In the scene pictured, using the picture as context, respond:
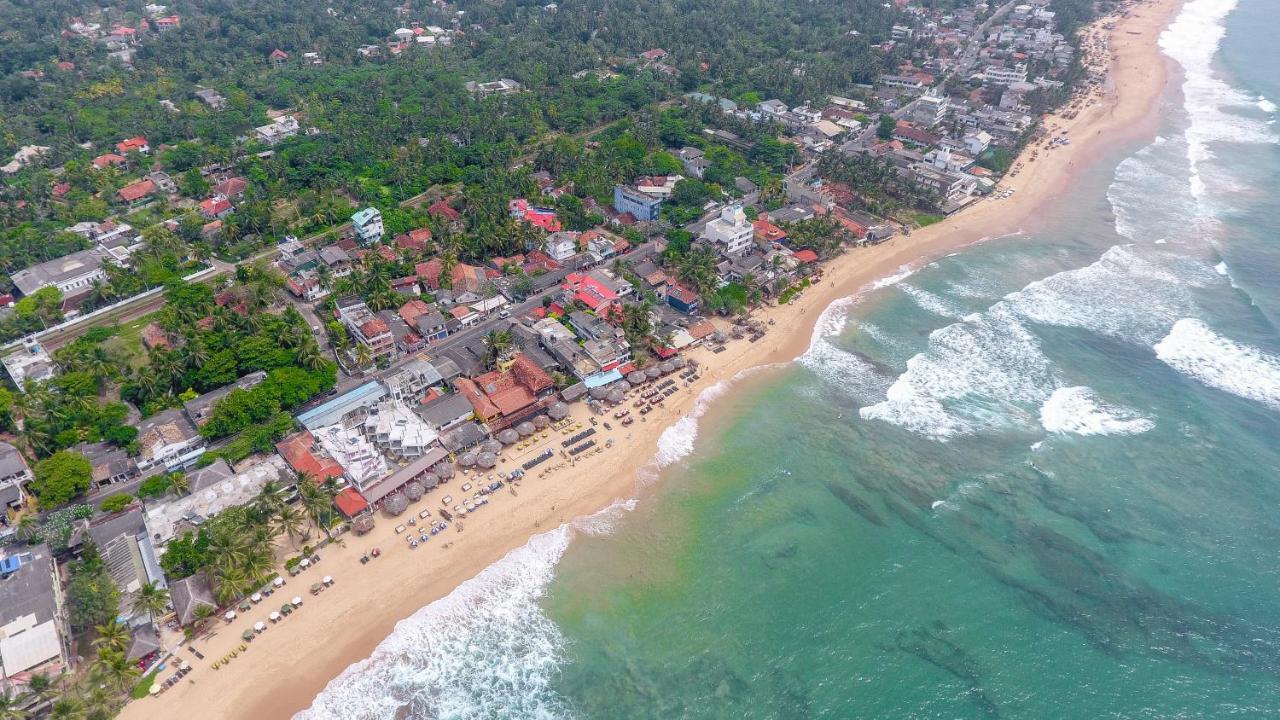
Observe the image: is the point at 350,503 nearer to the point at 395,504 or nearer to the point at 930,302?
the point at 395,504

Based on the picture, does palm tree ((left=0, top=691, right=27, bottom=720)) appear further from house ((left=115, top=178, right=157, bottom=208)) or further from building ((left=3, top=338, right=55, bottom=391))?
house ((left=115, top=178, right=157, bottom=208))

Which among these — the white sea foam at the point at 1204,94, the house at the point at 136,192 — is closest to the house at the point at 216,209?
the house at the point at 136,192

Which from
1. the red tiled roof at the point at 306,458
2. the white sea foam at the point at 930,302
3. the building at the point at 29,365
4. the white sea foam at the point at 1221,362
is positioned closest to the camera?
the red tiled roof at the point at 306,458

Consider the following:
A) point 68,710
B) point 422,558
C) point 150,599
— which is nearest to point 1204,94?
point 422,558

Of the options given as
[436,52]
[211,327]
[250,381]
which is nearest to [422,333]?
[250,381]

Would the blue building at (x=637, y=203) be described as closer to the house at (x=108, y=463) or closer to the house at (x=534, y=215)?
the house at (x=534, y=215)

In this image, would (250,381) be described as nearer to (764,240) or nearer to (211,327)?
(211,327)
